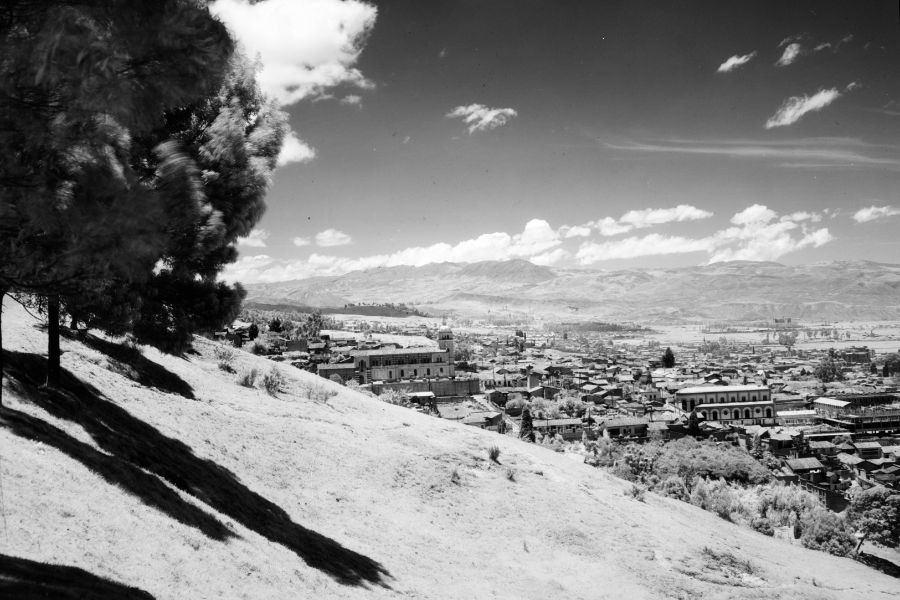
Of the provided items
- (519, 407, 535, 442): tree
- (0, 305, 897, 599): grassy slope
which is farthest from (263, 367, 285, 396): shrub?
(519, 407, 535, 442): tree

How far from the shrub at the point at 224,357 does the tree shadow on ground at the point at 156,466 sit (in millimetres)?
13703

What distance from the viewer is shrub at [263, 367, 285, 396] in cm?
2560

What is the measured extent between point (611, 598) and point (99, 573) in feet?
37.7

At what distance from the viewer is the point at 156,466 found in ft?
37.6

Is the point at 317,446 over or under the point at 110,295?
under

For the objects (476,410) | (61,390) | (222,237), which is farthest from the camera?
(476,410)

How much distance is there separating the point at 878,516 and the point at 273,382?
117 feet

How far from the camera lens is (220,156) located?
424 inches

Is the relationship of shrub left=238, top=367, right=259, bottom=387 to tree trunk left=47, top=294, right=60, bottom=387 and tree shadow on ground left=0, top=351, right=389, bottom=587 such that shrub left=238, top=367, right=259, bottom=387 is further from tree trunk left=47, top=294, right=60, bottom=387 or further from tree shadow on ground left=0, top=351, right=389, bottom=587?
tree trunk left=47, top=294, right=60, bottom=387

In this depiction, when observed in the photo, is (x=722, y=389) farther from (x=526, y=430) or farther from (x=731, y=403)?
(x=526, y=430)

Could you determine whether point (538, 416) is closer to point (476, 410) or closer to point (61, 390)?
point (476, 410)

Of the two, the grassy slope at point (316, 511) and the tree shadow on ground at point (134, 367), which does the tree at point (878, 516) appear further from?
the tree shadow on ground at point (134, 367)

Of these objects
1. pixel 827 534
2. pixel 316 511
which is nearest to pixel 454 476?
pixel 316 511

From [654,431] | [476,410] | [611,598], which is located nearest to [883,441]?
[654,431]
